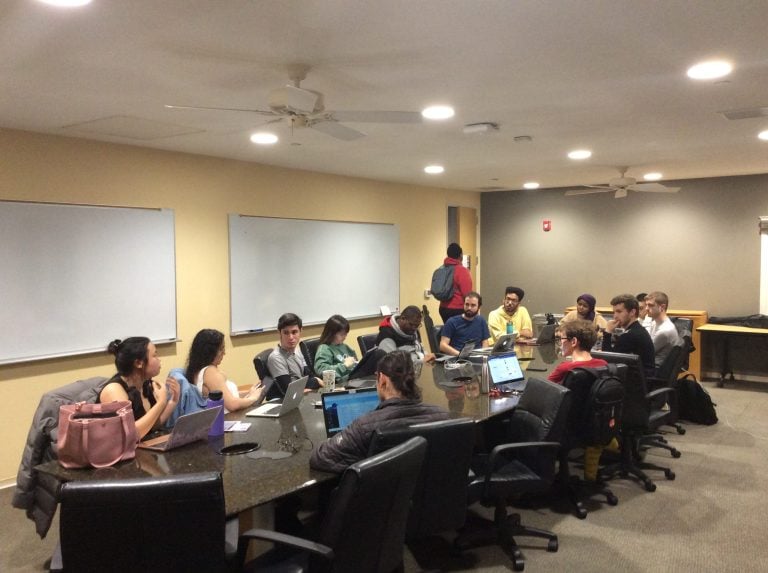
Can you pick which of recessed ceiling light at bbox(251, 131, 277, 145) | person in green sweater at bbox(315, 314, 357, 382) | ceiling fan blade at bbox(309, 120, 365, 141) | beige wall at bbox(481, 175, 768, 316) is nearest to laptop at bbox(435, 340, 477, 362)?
person in green sweater at bbox(315, 314, 357, 382)

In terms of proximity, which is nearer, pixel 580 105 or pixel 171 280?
pixel 580 105

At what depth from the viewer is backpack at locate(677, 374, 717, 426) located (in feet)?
17.6

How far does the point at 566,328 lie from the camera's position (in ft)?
11.9

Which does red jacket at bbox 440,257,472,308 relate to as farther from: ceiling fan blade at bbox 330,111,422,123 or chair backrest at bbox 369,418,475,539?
chair backrest at bbox 369,418,475,539

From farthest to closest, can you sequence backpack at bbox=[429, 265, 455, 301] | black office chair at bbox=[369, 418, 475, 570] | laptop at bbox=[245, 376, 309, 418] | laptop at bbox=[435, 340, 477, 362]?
backpack at bbox=[429, 265, 455, 301] < laptop at bbox=[435, 340, 477, 362] < laptop at bbox=[245, 376, 309, 418] < black office chair at bbox=[369, 418, 475, 570]

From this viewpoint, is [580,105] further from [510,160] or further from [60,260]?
[60,260]

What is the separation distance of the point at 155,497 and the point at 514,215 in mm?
7824

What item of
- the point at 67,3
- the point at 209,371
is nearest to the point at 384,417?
the point at 209,371

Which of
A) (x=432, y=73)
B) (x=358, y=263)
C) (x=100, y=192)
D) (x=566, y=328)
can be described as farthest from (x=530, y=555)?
(x=358, y=263)

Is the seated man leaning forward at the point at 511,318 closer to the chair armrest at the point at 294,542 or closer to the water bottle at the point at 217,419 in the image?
the water bottle at the point at 217,419

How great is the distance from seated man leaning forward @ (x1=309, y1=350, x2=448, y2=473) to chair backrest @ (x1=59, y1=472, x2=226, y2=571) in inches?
25.2

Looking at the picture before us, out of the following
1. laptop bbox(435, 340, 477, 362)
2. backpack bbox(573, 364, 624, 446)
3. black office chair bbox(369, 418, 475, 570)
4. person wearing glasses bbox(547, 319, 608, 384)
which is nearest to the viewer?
black office chair bbox(369, 418, 475, 570)

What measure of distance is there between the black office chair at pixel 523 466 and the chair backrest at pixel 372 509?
87 cm

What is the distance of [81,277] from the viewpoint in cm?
438
